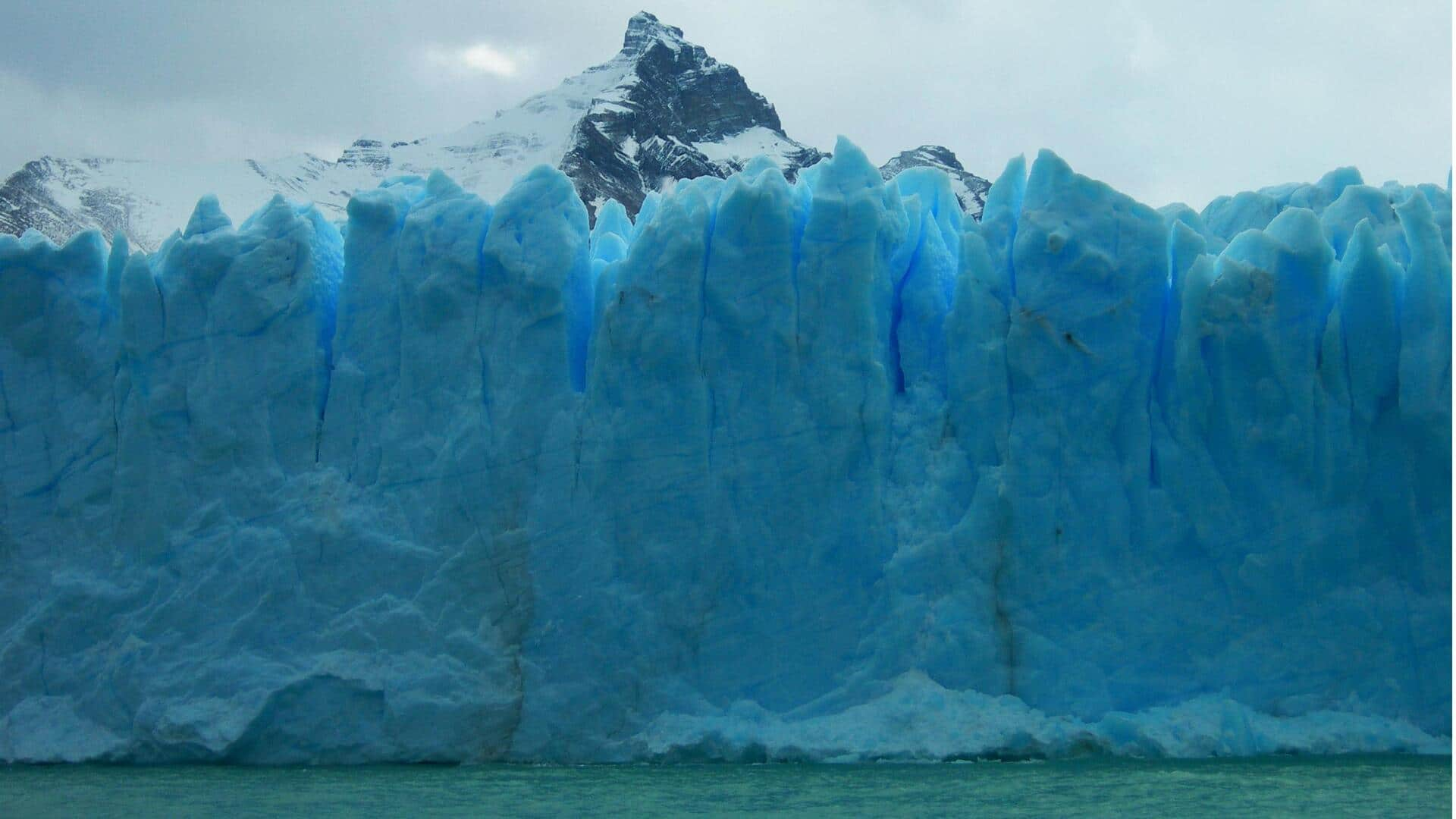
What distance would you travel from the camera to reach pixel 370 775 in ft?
35.6

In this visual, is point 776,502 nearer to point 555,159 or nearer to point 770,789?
point 770,789

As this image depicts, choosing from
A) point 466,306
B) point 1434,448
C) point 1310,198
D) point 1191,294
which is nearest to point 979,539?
point 1191,294

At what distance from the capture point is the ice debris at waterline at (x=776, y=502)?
11453mm

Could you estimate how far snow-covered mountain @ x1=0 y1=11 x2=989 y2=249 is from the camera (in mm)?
53344

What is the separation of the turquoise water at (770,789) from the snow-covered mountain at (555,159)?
124ft

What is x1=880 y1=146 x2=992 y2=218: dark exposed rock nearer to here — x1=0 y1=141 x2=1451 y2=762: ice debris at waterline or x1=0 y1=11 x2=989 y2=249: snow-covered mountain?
x1=0 y1=11 x2=989 y2=249: snow-covered mountain

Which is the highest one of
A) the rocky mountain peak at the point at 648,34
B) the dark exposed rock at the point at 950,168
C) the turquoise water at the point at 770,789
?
the rocky mountain peak at the point at 648,34

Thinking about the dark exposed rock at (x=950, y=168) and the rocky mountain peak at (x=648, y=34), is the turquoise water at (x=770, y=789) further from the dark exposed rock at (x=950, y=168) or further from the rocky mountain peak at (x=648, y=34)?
the rocky mountain peak at (x=648, y=34)

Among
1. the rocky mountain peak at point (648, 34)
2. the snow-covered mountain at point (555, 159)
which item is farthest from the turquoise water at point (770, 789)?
the rocky mountain peak at point (648, 34)

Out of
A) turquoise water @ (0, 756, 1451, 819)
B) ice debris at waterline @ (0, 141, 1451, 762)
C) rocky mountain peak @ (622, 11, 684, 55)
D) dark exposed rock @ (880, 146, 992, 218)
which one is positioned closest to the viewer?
turquoise water @ (0, 756, 1451, 819)

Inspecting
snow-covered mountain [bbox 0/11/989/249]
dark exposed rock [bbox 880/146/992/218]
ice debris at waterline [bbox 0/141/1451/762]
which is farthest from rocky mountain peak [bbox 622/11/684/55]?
ice debris at waterline [bbox 0/141/1451/762]

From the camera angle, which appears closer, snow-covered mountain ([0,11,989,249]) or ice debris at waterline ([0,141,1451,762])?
ice debris at waterline ([0,141,1451,762])

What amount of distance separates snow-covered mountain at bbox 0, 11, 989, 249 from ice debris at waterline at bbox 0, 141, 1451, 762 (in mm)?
35759

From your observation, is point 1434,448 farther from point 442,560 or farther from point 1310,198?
point 442,560
